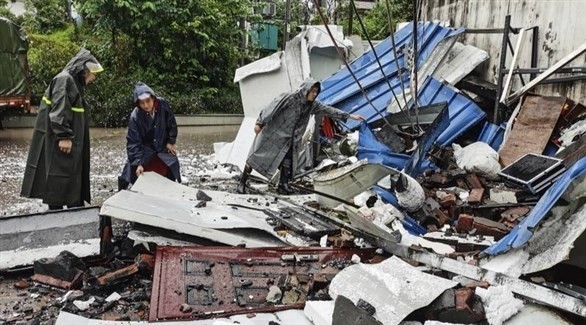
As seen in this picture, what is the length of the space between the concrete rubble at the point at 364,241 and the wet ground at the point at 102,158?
1.21 m

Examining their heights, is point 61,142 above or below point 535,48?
below

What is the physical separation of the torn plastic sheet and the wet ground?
144 inches

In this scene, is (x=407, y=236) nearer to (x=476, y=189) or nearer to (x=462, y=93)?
(x=476, y=189)

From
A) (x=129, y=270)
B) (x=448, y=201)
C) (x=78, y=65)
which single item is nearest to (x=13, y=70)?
(x=78, y=65)

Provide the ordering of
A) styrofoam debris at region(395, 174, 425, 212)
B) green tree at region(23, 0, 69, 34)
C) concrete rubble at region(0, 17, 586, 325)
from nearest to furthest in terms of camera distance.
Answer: concrete rubble at region(0, 17, 586, 325) < styrofoam debris at region(395, 174, 425, 212) < green tree at region(23, 0, 69, 34)

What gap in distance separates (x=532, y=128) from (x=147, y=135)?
Answer: 422 centimetres

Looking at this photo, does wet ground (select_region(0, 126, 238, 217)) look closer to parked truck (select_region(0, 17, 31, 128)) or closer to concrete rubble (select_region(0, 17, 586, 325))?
parked truck (select_region(0, 17, 31, 128))

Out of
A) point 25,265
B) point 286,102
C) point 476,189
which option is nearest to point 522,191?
point 476,189

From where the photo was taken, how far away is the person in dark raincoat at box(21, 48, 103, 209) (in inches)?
167

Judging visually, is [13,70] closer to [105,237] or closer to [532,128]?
[105,237]

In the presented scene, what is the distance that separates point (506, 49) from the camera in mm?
6555

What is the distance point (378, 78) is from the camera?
809 cm

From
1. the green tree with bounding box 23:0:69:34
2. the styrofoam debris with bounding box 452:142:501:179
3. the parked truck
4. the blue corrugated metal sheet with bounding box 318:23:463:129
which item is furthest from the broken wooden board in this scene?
the green tree with bounding box 23:0:69:34

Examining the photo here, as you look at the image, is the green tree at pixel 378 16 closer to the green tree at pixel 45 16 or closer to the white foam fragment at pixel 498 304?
the green tree at pixel 45 16
